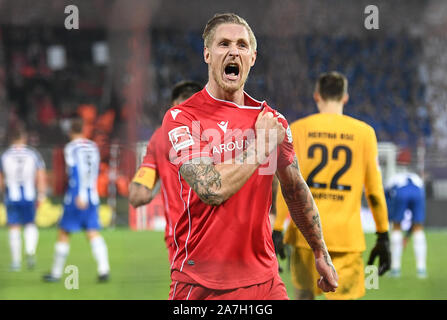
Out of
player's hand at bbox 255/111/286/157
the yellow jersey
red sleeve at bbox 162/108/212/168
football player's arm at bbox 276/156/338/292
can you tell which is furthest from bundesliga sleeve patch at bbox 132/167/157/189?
player's hand at bbox 255/111/286/157

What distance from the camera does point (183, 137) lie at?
260cm

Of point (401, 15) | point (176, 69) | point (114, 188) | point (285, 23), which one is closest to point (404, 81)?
point (401, 15)

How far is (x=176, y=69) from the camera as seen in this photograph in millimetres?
21500

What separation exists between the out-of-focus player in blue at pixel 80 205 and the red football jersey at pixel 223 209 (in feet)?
17.7

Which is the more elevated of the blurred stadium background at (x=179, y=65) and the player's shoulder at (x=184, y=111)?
the blurred stadium background at (x=179, y=65)

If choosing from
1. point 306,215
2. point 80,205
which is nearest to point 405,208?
point 80,205

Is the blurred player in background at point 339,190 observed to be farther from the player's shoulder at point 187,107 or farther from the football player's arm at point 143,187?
the player's shoulder at point 187,107

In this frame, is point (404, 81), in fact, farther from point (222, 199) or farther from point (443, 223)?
point (222, 199)

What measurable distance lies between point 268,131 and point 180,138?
340 millimetres

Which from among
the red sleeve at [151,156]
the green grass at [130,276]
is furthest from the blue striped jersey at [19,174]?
the red sleeve at [151,156]

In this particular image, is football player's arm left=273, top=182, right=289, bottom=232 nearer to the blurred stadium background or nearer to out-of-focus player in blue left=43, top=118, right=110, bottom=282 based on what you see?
out-of-focus player in blue left=43, top=118, right=110, bottom=282

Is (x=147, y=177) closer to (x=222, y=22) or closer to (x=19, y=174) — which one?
(x=222, y=22)

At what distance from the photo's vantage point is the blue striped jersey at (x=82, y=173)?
8.17m
